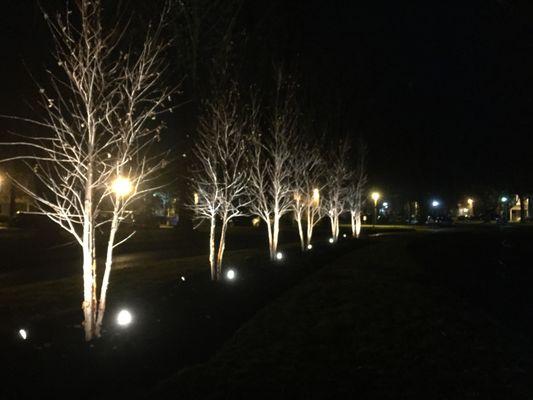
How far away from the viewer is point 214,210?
41.7ft

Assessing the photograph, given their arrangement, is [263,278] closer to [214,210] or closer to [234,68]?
[214,210]

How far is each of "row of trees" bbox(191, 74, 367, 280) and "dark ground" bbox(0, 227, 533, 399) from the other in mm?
2516

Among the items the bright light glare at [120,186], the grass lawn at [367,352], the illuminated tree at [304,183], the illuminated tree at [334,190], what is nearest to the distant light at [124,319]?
the grass lawn at [367,352]

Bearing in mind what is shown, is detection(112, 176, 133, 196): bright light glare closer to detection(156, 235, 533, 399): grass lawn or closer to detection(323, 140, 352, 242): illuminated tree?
detection(156, 235, 533, 399): grass lawn

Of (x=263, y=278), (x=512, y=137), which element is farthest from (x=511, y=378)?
(x=512, y=137)

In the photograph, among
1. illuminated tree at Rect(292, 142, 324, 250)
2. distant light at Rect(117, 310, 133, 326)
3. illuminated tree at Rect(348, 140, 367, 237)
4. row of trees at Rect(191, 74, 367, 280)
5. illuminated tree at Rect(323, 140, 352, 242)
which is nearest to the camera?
distant light at Rect(117, 310, 133, 326)

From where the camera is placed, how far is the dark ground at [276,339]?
18.7 ft

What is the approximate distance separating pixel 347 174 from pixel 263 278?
16.7 metres

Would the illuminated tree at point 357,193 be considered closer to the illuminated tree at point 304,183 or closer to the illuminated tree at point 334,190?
the illuminated tree at point 334,190

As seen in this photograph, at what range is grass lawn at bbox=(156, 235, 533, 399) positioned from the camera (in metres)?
5.71

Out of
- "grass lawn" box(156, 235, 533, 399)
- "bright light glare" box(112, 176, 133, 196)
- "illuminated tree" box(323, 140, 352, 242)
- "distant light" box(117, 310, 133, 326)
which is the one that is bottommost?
"grass lawn" box(156, 235, 533, 399)

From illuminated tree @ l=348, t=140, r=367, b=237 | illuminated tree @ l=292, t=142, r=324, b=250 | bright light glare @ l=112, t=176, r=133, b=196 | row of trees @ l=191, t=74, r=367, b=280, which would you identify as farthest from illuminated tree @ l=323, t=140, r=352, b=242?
bright light glare @ l=112, t=176, r=133, b=196

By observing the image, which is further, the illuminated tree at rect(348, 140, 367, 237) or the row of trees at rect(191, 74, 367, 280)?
the illuminated tree at rect(348, 140, 367, 237)

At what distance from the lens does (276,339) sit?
25.6 ft
